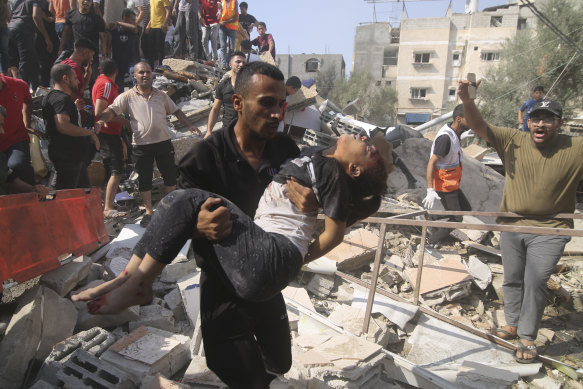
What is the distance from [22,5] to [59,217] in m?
5.82

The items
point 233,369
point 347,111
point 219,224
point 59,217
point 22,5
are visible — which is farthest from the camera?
point 347,111

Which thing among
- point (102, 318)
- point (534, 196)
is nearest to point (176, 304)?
point (102, 318)

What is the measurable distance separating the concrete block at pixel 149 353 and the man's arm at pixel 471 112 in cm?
334

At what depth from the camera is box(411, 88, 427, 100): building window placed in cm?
4109

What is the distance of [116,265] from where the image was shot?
426cm

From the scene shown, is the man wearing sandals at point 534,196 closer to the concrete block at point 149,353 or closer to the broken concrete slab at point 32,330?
the concrete block at point 149,353

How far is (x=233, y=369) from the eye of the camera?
177cm

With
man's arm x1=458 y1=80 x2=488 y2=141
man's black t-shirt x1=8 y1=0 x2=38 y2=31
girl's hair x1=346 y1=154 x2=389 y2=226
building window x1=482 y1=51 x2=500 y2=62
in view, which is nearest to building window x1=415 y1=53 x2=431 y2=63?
building window x1=482 y1=51 x2=500 y2=62

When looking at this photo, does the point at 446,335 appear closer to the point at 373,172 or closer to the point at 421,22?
the point at 373,172

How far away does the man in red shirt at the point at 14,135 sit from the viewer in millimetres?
4074

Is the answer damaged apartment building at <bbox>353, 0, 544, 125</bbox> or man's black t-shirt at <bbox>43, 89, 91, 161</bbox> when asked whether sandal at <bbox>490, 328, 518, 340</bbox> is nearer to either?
man's black t-shirt at <bbox>43, 89, 91, 161</bbox>

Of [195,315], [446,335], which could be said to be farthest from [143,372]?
[446,335]

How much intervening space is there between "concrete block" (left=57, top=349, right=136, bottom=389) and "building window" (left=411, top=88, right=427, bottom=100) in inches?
1682

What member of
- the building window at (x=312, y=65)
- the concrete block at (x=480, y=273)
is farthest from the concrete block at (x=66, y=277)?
the building window at (x=312, y=65)
